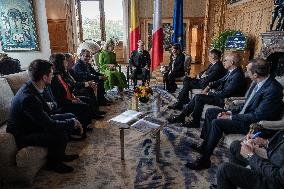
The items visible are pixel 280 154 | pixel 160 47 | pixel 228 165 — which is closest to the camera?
pixel 280 154

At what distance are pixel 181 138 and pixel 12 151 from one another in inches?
85.4

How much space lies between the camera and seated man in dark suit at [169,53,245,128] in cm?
349

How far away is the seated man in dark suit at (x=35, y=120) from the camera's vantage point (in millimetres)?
2363

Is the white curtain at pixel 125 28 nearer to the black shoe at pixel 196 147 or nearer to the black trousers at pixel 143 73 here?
the black trousers at pixel 143 73

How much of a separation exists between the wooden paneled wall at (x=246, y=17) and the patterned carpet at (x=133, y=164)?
359 centimetres

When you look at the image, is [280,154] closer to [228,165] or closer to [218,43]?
[228,165]

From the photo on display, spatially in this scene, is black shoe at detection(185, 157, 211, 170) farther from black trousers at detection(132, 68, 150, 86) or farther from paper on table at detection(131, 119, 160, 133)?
A: black trousers at detection(132, 68, 150, 86)

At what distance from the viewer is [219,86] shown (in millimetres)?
4055

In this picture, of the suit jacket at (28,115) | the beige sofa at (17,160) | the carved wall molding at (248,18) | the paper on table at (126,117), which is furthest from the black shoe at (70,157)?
the carved wall molding at (248,18)

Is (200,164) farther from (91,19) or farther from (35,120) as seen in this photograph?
(91,19)

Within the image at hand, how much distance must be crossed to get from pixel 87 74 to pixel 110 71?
0.79 m

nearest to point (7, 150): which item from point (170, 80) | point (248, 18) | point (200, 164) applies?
point (200, 164)

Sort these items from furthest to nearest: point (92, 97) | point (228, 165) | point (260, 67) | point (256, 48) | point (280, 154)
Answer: point (256, 48), point (92, 97), point (260, 67), point (228, 165), point (280, 154)

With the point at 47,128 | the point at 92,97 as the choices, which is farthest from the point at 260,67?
the point at 92,97
